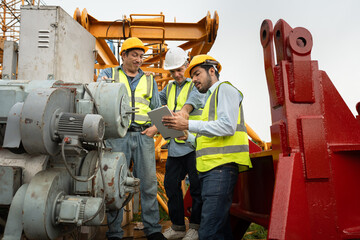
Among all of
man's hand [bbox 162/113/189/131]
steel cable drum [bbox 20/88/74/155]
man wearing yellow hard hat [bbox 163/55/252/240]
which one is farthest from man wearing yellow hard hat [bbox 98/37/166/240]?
steel cable drum [bbox 20/88/74/155]

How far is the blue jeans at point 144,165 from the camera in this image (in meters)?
3.17

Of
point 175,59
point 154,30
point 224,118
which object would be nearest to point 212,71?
point 224,118

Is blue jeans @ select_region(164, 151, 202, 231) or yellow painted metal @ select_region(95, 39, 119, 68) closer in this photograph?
blue jeans @ select_region(164, 151, 202, 231)

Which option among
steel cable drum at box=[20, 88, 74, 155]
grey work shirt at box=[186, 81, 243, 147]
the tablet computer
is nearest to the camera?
steel cable drum at box=[20, 88, 74, 155]

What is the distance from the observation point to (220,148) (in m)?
2.47

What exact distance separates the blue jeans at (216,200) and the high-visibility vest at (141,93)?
3.87 ft

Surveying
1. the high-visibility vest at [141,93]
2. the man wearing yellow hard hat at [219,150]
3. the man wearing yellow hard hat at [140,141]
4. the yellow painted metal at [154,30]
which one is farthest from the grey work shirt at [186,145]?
the yellow painted metal at [154,30]

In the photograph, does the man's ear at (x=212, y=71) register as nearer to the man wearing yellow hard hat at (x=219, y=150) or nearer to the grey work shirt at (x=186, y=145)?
the man wearing yellow hard hat at (x=219, y=150)

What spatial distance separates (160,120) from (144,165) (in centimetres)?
80

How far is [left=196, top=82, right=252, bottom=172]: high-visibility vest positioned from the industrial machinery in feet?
Result: 1.87

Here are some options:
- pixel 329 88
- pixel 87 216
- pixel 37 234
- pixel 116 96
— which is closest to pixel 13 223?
pixel 37 234

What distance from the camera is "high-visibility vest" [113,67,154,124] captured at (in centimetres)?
338

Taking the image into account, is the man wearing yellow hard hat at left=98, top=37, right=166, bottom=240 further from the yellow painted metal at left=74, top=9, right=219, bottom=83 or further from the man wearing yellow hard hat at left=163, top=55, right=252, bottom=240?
the yellow painted metal at left=74, top=9, right=219, bottom=83

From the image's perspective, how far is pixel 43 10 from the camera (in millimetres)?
3059
